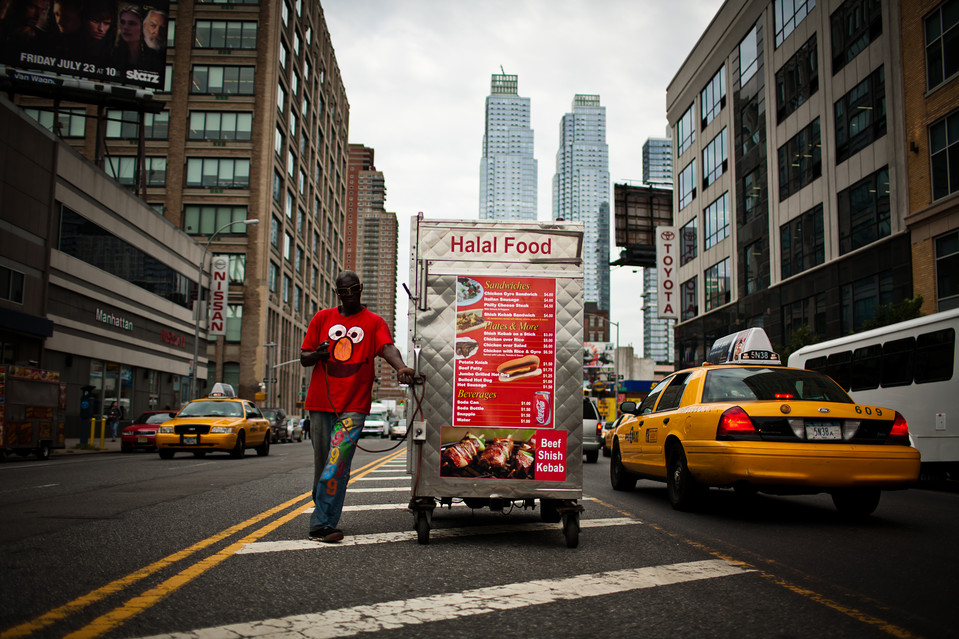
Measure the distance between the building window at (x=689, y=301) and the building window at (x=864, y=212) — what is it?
15758mm

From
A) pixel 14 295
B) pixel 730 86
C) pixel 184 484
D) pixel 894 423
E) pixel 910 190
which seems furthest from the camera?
pixel 730 86

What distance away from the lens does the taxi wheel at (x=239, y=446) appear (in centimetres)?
1956

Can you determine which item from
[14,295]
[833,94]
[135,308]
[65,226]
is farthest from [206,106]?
[833,94]

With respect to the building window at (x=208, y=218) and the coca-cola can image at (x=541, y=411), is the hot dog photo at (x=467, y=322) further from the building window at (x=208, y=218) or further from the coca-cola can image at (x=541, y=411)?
the building window at (x=208, y=218)

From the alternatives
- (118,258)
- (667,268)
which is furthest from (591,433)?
(667,268)

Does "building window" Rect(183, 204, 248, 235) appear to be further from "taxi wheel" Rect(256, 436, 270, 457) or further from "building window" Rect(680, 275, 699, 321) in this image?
"taxi wheel" Rect(256, 436, 270, 457)

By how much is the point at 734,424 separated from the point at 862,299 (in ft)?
73.2

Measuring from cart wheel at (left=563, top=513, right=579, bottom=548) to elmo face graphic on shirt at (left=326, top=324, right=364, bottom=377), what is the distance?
2.08 meters

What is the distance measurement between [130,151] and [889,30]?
2066 inches

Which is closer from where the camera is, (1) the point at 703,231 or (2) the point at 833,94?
(2) the point at 833,94

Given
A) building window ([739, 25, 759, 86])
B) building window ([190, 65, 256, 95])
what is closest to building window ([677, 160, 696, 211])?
building window ([739, 25, 759, 86])

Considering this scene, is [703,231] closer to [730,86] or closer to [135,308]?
[730,86]

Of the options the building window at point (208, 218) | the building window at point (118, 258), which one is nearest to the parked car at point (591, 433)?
the building window at point (118, 258)

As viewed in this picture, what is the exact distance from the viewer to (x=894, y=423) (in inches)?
302
